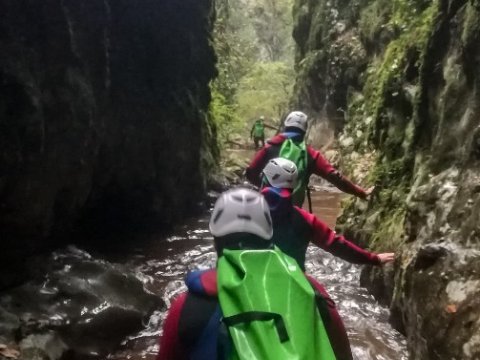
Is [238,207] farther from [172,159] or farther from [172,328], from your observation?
[172,159]

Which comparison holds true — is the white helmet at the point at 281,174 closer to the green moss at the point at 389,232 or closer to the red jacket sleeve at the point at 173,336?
the red jacket sleeve at the point at 173,336

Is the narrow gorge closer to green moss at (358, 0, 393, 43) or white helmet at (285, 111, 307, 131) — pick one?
white helmet at (285, 111, 307, 131)

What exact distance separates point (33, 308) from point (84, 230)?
173 inches

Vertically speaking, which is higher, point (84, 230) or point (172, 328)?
point (172, 328)

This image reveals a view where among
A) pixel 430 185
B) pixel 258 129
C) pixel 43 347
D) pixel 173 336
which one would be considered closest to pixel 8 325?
pixel 43 347

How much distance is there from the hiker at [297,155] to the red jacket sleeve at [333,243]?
116 cm

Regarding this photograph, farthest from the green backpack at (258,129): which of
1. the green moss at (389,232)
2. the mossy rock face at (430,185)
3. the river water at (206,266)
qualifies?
the green moss at (389,232)

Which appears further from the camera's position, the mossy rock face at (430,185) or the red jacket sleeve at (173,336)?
the mossy rock face at (430,185)

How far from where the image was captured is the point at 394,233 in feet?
22.7

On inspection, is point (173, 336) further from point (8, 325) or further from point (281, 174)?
point (8, 325)

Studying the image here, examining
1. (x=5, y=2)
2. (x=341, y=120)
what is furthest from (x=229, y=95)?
(x=5, y=2)

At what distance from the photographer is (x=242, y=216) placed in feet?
7.13

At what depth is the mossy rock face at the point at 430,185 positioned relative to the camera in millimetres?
4168

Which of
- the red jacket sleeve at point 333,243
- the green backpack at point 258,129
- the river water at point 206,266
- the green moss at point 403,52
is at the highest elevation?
the green moss at point 403,52
